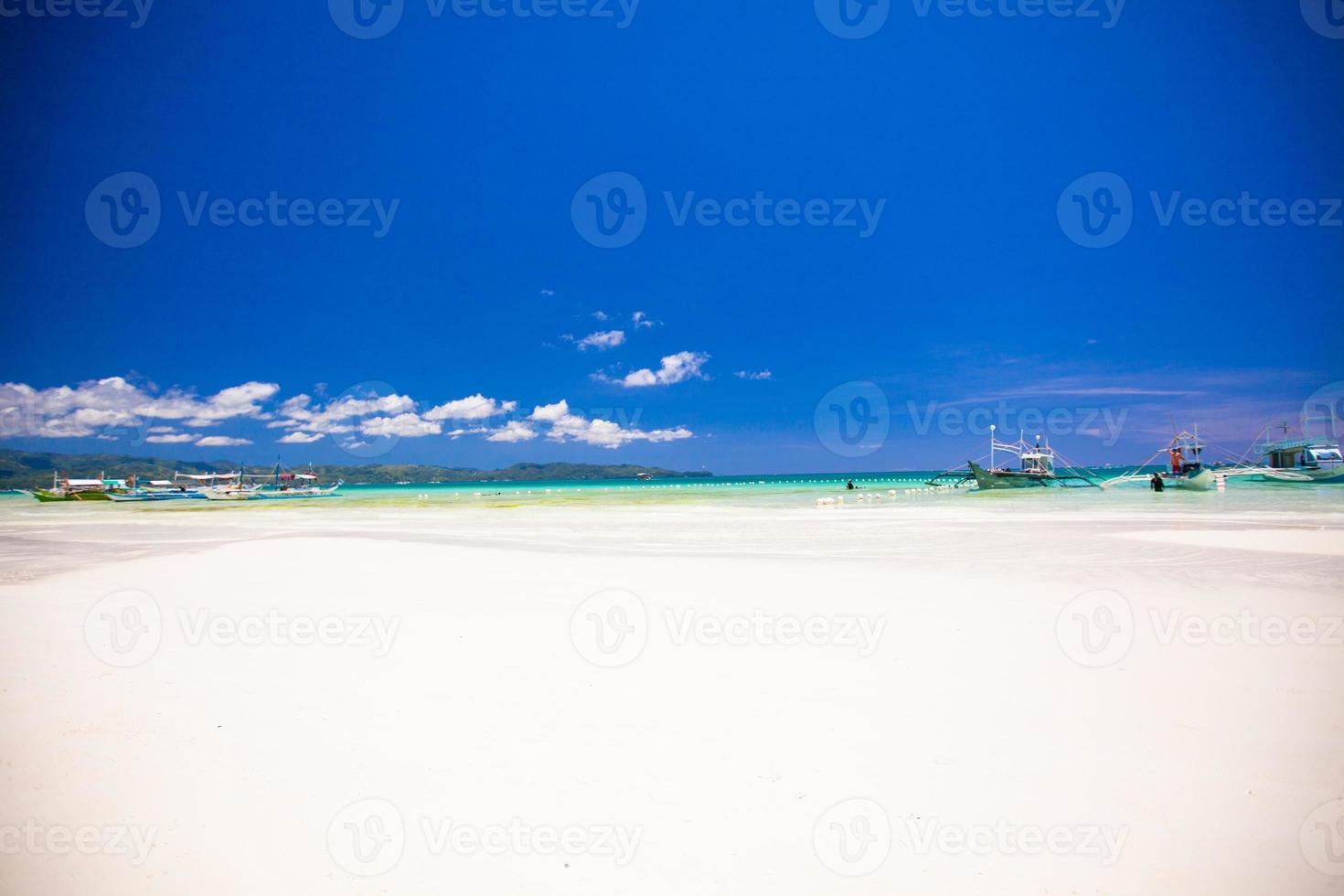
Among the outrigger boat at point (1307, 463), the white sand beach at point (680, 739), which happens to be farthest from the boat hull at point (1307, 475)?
the white sand beach at point (680, 739)

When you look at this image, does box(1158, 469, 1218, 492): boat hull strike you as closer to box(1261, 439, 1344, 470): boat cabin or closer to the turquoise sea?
the turquoise sea

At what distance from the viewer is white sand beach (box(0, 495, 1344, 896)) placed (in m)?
3.24

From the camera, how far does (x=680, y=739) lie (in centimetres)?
459

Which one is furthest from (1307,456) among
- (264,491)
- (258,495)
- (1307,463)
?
(264,491)

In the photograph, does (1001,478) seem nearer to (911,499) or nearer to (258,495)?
(911,499)

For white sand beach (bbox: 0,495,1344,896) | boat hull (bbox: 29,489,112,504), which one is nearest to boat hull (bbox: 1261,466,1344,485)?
white sand beach (bbox: 0,495,1344,896)

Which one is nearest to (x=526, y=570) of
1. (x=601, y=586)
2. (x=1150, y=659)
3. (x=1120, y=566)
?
(x=601, y=586)

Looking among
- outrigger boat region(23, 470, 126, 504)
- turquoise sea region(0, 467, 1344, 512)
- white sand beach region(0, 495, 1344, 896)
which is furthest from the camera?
outrigger boat region(23, 470, 126, 504)

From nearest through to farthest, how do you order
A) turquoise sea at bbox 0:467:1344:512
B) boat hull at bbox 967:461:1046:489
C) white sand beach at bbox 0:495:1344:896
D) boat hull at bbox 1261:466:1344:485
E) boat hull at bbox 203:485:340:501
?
white sand beach at bbox 0:495:1344:896, turquoise sea at bbox 0:467:1344:512, boat hull at bbox 1261:466:1344:485, boat hull at bbox 967:461:1046:489, boat hull at bbox 203:485:340:501

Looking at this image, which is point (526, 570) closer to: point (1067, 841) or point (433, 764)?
point (433, 764)

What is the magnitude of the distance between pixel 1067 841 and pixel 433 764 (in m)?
3.77

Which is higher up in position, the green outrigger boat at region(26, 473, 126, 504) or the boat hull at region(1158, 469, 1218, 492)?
the boat hull at region(1158, 469, 1218, 492)

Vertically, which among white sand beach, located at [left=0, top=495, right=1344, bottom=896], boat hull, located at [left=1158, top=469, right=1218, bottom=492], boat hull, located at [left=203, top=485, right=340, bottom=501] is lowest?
boat hull, located at [left=203, top=485, right=340, bottom=501]

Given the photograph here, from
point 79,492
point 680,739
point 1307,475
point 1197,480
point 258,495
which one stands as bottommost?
point 258,495
